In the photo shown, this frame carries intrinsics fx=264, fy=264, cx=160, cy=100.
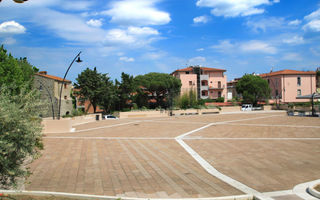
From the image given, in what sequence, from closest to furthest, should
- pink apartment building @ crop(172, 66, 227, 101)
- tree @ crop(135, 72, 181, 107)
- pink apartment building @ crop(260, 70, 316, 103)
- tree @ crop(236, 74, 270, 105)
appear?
tree @ crop(135, 72, 181, 107) → tree @ crop(236, 74, 270, 105) → pink apartment building @ crop(260, 70, 316, 103) → pink apartment building @ crop(172, 66, 227, 101)

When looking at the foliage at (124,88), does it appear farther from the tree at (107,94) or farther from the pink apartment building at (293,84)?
the pink apartment building at (293,84)

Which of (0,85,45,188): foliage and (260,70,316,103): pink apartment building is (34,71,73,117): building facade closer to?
(0,85,45,188): foliage

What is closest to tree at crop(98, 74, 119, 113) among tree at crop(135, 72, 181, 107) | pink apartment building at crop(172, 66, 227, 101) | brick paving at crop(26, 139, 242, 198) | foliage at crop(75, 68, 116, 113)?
foliage at crop(75, 68, 116, 113)

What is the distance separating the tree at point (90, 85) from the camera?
4520 centimetres

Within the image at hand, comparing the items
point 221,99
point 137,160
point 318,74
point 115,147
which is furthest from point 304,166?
point 318,74

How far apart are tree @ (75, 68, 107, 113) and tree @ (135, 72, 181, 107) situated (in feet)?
28.1

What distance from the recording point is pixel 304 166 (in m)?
9.80

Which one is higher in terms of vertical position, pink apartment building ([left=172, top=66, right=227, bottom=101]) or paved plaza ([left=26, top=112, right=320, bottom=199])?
pink apartment building ([left=172, top=66, right=227, bottom=101])

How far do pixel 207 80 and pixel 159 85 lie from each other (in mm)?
20125

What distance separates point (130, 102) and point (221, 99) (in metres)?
22.8

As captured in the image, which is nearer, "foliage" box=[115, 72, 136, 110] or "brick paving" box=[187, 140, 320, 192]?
"brick paving" box=[187, 140, 320, 192]

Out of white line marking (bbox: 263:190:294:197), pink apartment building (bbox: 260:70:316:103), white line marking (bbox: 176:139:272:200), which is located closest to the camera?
white line marking (bbox: 263:190:294:197)

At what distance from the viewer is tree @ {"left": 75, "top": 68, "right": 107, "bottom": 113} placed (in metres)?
45.2

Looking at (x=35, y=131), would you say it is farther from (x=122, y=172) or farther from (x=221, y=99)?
(x=221, y=99)
